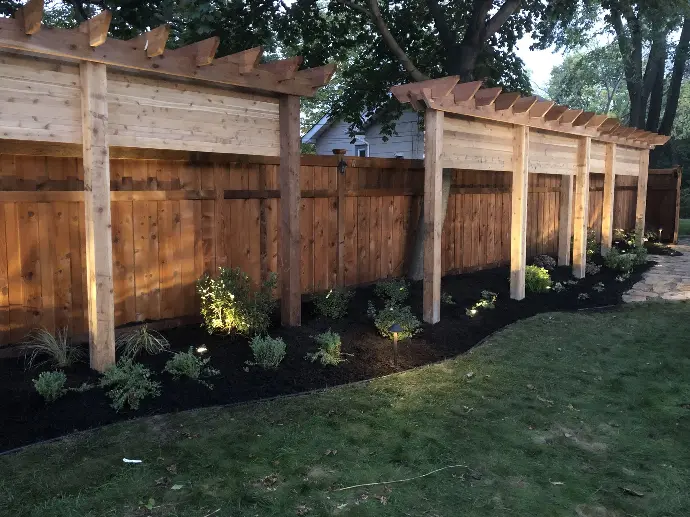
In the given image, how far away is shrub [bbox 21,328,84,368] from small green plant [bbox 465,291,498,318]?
422 cm

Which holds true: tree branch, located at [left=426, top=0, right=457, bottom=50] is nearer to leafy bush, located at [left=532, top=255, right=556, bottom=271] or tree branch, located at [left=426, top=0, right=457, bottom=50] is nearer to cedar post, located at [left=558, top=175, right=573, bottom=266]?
cedar post, located at [left=558, top=175, right=573, bottom=266]

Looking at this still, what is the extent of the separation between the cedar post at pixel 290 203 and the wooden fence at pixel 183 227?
63cm

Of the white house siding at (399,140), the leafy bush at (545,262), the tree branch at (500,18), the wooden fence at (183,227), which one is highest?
the tree branch at (500,18)

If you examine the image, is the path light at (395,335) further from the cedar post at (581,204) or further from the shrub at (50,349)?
the cedar post at (581,204)

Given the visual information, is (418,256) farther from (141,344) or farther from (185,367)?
(185,367)

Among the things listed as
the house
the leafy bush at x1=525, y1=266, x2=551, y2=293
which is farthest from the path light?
the house

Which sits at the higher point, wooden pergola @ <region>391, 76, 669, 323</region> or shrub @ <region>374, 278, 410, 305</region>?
wooden pergola @ <region>391, 76, 669, 323</region>

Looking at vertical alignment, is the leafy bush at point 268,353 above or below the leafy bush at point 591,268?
below

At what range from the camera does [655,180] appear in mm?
14797

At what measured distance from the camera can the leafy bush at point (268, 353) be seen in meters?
4.67

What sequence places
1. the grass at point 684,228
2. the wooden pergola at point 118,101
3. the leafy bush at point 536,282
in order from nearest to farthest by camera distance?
1. the wooden pergola at point 118,101
2. the leafy bush at point 536,282
3. the grass at point 684,228

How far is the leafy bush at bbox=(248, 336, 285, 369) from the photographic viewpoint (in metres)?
4.67

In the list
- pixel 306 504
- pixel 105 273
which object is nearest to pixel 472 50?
pixel 105 273

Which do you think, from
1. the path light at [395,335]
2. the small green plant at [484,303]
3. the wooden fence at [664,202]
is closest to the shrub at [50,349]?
the path light at [395,335]
